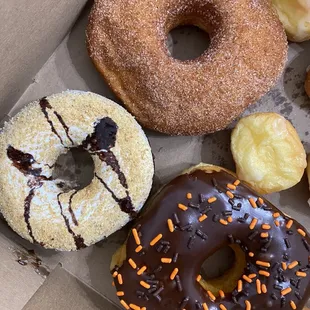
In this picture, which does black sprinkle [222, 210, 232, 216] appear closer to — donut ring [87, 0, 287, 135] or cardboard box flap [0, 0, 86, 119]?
donut ring [87, 0, 287, 135]

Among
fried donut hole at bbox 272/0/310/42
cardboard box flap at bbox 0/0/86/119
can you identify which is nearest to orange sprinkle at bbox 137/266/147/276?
cardboard box flap at bbox 0/0/86/119

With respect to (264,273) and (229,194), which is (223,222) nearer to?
(229,194)

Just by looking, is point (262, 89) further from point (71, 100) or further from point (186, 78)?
point (71, 100)

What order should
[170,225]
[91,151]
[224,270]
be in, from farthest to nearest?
1. [224,270]
2. [91,151]
3. [170,225]

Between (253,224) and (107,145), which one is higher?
(107,145)

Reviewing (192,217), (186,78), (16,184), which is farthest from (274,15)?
(16,184)

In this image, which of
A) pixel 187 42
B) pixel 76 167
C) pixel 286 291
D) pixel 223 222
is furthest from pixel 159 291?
pixel 187 42
